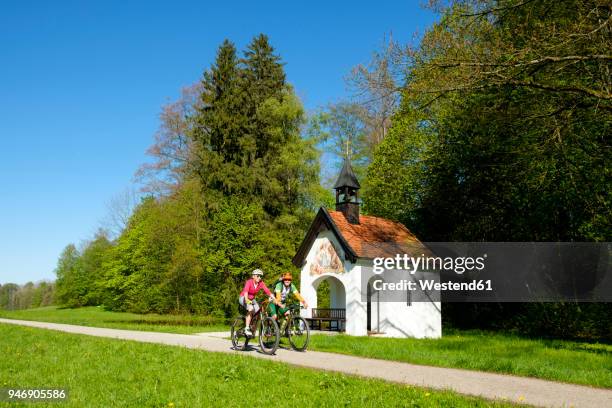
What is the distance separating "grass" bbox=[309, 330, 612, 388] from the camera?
9195 mm

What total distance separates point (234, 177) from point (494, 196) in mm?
15252

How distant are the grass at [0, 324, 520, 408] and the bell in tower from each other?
1235cm

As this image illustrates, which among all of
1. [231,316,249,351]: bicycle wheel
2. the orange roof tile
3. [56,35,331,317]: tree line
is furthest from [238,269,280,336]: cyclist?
[56,35,331,317]: tree line

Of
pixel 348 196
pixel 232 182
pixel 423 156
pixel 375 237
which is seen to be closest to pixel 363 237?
pixel 375 237

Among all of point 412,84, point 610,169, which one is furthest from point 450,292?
point 412,84

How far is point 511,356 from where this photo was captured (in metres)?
13.1

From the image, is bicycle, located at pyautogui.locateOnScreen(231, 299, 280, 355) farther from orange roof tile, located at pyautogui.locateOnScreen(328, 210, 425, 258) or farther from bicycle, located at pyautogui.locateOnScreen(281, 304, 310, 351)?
orange roof tile, located at pyautogui.locateOnScreen(328, 210, 425, 258)

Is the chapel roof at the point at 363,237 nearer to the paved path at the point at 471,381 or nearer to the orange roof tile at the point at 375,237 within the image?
the orange roof tile at the point at 375,237

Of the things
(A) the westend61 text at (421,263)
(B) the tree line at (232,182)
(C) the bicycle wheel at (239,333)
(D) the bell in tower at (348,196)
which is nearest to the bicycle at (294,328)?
(C) the bicycle wheel at (239,333)

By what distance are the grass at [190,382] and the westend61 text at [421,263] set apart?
1079cm

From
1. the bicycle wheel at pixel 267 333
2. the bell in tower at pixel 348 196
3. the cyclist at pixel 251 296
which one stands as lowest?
the bicycle wheel at pixel 267 333

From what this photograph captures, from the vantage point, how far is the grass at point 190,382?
6594 mm

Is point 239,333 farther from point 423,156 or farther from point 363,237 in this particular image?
point 423,156

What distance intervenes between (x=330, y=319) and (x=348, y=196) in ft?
17.5
